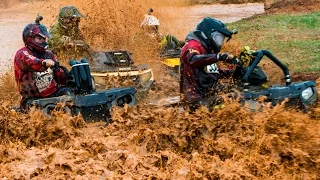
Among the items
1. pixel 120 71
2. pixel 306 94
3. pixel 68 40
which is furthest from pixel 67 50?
pixel 306 94

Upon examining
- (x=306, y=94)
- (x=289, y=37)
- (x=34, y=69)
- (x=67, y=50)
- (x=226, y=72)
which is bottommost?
(x=289, y=37)

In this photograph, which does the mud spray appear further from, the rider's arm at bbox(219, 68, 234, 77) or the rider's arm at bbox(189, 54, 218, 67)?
the rider's arm at bbox(219, 68, 234, 77)

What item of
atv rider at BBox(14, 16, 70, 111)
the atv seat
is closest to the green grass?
the atv seat

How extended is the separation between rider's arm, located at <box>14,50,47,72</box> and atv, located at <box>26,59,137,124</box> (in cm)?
23

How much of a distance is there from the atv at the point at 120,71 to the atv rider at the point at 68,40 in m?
0.41

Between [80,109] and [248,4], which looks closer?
[80,109]

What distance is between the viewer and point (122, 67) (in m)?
11.0

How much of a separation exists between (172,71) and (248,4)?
23.6m

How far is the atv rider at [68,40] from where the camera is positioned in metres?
11.8

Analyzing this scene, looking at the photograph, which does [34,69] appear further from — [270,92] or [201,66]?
[270,92]

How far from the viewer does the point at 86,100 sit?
25.9 feet

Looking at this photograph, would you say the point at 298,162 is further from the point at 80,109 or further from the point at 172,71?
the point at 172,71

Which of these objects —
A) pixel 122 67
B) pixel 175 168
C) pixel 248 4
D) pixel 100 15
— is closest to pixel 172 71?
pixel 122 67

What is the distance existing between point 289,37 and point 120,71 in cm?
779
